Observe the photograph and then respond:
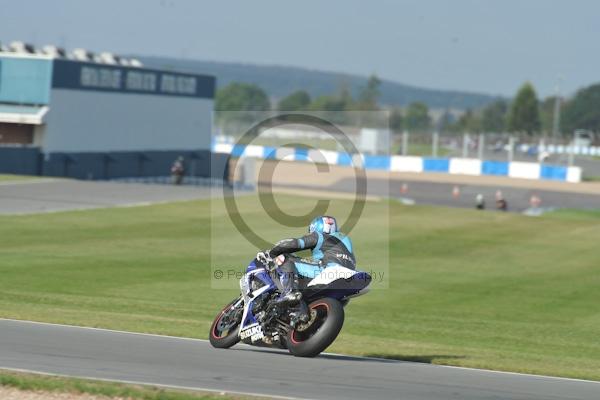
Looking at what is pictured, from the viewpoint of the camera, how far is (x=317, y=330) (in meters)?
12.4

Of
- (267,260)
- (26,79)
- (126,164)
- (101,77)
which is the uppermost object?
(101,77)

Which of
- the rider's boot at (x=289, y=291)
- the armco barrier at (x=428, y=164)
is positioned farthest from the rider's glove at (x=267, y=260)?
the armco barrier at (x=428, y=164)

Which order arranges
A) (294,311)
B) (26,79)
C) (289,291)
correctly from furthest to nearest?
(26,79), (289,291), (294,311)

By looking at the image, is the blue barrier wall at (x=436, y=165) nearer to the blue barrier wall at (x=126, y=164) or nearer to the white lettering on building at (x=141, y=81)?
the blue barrier wall at (x=126, y=164)

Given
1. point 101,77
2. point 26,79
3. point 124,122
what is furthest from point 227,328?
point 124,122

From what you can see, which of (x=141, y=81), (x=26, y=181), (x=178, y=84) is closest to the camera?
(x=26, y=181)

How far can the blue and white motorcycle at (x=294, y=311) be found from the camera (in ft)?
40.1

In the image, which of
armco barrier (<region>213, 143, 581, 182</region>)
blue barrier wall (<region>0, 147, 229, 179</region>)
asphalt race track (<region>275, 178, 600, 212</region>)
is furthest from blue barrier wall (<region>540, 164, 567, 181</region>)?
blue barrier wall (<region>0, 147, 229, 179</region>)

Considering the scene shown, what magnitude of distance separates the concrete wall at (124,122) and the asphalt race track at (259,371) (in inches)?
1736

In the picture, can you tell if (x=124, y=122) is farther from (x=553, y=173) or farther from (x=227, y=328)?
(x=227, y=328)

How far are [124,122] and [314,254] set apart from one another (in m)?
52.3

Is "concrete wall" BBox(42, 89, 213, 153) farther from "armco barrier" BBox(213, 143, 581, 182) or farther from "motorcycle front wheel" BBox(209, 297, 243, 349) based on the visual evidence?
"motorcycle front wheel" BBox(209, 297, 243, 349)

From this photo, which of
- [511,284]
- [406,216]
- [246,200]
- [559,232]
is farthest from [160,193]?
[511,284]

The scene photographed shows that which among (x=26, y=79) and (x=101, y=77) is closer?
(x=26, y=79)
